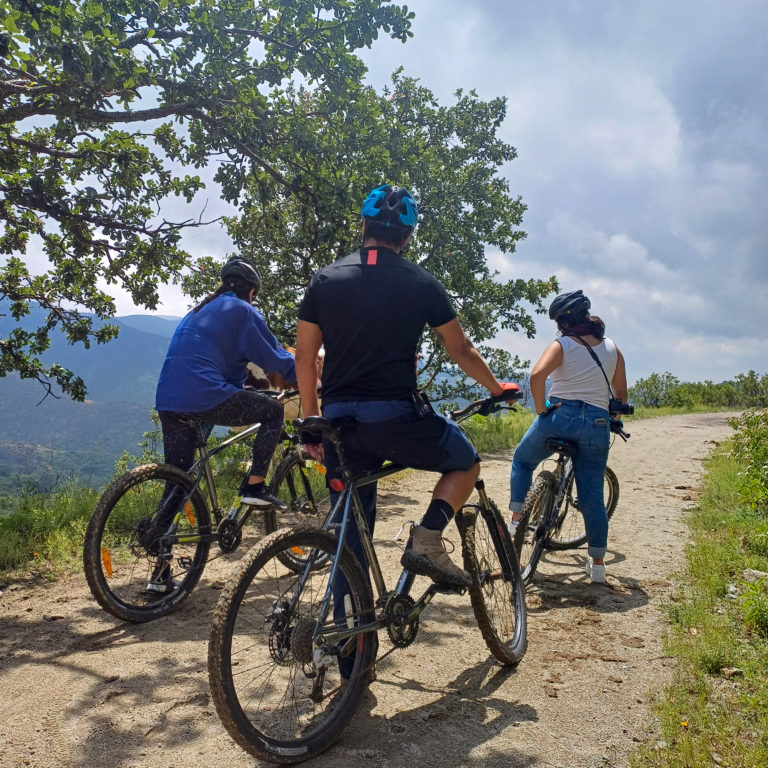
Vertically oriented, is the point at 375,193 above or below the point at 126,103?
below

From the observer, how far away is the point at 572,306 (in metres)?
5.06

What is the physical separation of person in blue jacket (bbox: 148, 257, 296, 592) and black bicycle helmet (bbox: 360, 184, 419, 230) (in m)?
1.66

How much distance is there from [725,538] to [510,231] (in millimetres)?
11689

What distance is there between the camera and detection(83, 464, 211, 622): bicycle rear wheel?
394cm

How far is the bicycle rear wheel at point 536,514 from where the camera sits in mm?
4750

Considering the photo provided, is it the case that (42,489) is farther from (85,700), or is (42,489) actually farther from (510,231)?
(510,231)

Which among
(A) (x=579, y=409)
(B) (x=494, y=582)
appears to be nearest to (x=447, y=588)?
(B) (x=494, y=582)

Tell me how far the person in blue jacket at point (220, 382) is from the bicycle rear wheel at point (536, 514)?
6.39ft

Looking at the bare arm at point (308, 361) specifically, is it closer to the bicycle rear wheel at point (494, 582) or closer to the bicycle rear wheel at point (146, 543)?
the bicycle rear wheel at point (494, 582)

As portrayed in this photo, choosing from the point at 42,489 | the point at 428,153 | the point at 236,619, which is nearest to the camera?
the point at 236,619

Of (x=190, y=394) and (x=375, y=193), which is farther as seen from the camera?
(x=190, y=394)

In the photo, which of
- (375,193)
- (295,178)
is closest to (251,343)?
(375,193)

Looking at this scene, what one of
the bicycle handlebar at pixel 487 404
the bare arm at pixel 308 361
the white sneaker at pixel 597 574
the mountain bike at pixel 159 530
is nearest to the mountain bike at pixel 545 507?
the white sneaker at pixel 597 574

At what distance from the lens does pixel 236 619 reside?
8.07 ft
